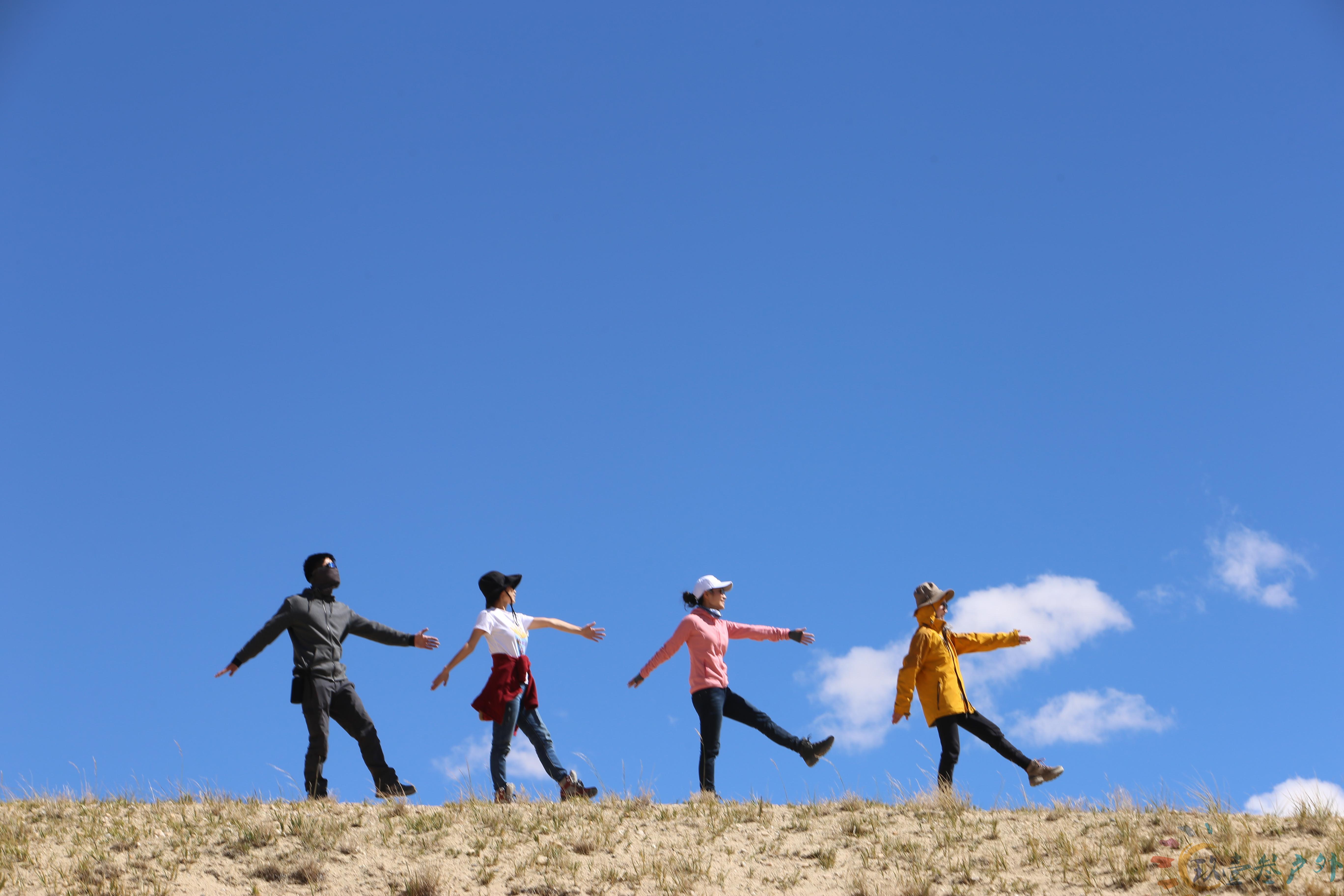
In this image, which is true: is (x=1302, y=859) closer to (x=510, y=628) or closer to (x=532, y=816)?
(x=532, y=816)

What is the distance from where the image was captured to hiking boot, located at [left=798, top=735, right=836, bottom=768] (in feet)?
33.7

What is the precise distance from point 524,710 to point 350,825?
1778mm

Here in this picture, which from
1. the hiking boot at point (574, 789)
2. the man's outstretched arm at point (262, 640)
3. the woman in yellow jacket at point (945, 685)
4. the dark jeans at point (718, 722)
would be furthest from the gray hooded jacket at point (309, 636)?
the woman in yellow jacket at point (945, 685)

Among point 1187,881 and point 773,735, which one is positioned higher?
point 773,735

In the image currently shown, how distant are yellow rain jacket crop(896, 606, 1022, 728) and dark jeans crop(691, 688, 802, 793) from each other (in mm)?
1184

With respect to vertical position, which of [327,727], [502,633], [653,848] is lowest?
[653,848]

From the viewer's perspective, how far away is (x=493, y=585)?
10430 mm

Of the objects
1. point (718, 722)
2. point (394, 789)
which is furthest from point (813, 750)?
point (394, 789)

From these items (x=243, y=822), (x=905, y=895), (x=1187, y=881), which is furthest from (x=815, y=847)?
(x=243, y=822)

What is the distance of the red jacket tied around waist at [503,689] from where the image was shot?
998 cm

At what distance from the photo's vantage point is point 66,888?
26.8 ft

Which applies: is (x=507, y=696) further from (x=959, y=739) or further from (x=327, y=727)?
(x=959, y=739)

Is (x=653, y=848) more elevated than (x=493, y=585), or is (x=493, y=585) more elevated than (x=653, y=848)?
(x=493, y=585)

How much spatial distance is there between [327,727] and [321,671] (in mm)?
497
